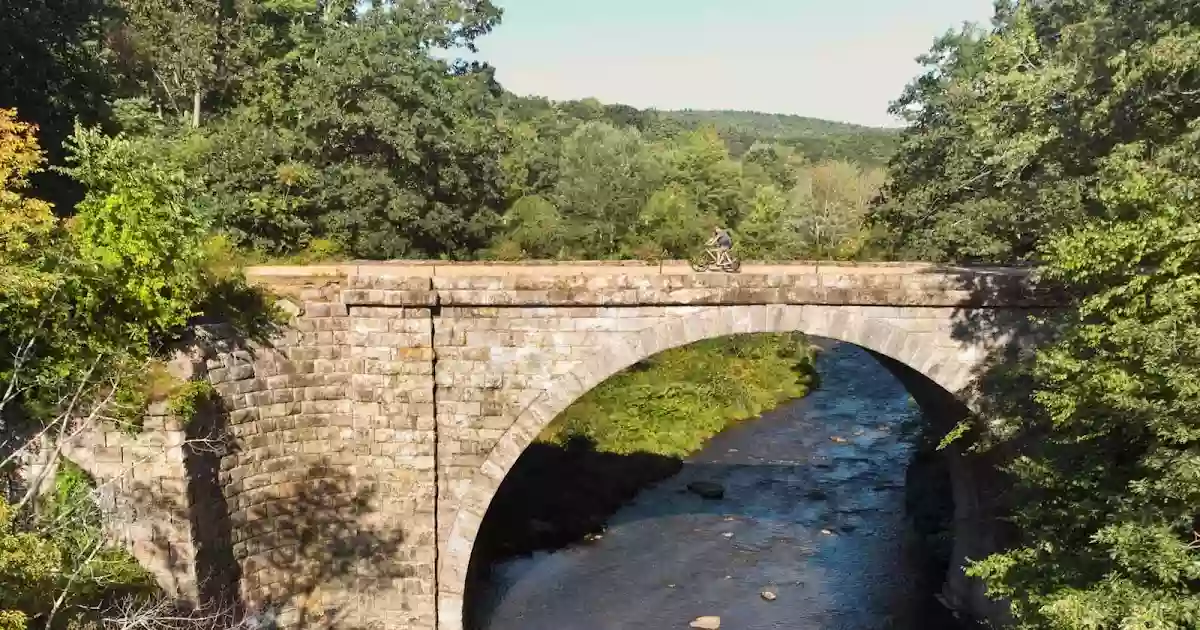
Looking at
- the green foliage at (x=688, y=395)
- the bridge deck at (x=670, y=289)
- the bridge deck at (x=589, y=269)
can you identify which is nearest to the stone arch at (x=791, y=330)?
the bridge deck at (x=670, y=289)

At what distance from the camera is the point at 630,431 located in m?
26.6

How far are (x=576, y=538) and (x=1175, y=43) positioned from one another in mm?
15853

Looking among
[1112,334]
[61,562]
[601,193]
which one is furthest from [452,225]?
[1112,334]

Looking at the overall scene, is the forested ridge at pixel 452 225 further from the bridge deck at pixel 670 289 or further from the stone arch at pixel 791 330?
the stone arch at pixel 791 330

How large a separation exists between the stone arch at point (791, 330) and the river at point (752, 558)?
5.62m

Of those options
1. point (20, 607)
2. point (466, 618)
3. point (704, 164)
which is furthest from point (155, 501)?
point (704, 164)

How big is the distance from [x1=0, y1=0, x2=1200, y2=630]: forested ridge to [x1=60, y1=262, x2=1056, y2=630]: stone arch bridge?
106 cm

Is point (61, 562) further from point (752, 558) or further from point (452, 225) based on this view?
point (452, 225)

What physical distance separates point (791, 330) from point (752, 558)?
829 cm

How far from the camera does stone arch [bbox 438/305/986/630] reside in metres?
12.6

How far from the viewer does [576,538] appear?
20234 millimetres

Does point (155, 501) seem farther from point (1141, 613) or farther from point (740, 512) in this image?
point (740, 512)

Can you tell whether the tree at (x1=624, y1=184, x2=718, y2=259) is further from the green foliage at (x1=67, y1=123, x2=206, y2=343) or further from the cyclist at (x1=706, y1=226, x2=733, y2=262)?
the green foliage at (x1=67, y1=123, x2=206, y2=343)

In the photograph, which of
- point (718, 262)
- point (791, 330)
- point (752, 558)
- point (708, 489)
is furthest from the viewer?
point (708, 489)
